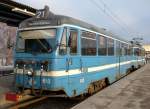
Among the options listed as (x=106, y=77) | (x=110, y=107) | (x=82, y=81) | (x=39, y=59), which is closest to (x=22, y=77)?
(x=39, y=59)

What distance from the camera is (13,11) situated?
15.8 meters

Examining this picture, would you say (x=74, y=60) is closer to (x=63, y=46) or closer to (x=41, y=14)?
(x=63, y=46)

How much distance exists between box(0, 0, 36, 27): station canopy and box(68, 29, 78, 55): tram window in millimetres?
5213

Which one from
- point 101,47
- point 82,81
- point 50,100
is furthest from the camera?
point 101,47

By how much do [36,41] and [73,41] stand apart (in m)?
1.27

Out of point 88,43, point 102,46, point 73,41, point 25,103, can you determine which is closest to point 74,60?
point 73,41

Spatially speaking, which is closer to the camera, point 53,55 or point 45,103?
point 53,55

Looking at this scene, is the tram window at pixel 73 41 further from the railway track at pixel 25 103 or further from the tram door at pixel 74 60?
→ the railway track at pixel 25 103

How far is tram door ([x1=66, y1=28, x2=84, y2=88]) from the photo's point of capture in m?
10.2

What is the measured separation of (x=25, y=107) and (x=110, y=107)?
3.25 m

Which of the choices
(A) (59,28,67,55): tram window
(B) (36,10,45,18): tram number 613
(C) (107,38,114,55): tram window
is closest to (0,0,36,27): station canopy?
(B) (36,10,45,18): tram number 613

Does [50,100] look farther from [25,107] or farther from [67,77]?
[67,77]

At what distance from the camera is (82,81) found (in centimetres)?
1113

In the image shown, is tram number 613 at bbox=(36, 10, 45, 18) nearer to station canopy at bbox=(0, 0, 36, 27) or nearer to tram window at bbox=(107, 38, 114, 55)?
station canopy at bbox=(0, 0, 36, 27)
